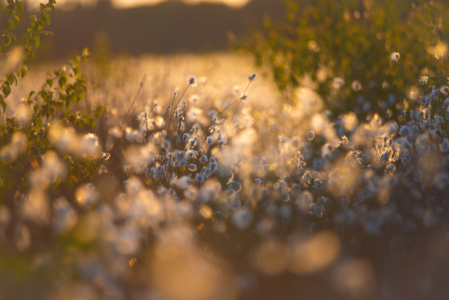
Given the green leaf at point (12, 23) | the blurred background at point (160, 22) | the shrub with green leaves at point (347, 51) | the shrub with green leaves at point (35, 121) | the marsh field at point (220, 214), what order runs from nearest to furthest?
the marsh field at point (220, 214) < the green leaf at point (12, 23) < the shrub with green leaves at point (35, 121) < the shrub with green leaves at point (347, 51) < the blurred background at point (160, 22)

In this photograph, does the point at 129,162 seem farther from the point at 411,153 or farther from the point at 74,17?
the point at 74,17

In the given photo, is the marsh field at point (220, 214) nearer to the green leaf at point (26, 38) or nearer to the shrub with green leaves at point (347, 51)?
the green leaf at point (26, 38)

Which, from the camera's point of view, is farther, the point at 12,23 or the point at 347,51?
the point at 347,51

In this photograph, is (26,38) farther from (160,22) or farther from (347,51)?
(160,22)

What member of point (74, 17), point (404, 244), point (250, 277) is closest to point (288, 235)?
point (250, 277)

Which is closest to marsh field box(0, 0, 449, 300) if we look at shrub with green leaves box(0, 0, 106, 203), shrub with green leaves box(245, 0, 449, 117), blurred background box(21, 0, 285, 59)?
shrub with green leaves box(0, 0, 106, 203)

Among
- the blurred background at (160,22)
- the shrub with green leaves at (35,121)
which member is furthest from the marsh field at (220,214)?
the blurred background at (160,22)

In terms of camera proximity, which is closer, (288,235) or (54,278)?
(54,278)

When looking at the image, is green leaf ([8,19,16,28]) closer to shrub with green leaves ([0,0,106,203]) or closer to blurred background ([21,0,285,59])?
shrub with green leaves ([0,0,106,203])

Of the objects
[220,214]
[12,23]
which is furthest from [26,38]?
[220,214]

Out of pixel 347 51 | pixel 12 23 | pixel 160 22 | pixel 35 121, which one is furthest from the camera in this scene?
pixel 160 22

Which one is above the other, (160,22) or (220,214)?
(160,22)
